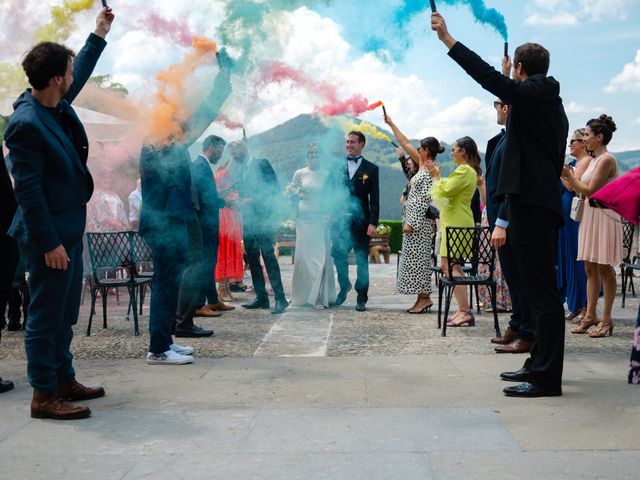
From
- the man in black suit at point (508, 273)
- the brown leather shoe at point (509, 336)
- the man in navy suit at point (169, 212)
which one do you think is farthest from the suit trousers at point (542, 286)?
the man in navy suit at point (169, 212)

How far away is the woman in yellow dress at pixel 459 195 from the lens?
Result: 7.42 m

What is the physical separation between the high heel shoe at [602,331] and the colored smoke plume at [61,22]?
17.0 feet

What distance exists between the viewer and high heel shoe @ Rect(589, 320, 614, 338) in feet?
21.4

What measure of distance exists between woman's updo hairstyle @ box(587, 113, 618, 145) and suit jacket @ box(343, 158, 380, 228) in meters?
2.90

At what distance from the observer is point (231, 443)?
11.7 feet

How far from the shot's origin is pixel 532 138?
177 inches

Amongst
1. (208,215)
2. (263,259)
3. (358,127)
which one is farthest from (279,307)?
(358,127)

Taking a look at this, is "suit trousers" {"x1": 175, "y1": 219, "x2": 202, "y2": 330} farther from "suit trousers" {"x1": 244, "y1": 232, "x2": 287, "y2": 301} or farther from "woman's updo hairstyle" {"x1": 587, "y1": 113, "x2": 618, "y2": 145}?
"woman's updo hairstyle" {"x1": 587, "y1": 113, "x2": 618, "y2": 145}

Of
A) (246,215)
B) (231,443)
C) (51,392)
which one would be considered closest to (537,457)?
(231,443)

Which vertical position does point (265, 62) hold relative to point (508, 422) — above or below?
above

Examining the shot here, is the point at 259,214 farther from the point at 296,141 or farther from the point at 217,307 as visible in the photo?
the point at 217,307

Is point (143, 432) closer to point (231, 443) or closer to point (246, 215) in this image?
point (231, 443)

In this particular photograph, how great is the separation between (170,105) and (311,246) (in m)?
3.71

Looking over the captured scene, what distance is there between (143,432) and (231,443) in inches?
21.2
